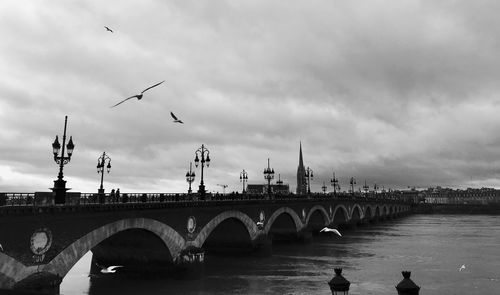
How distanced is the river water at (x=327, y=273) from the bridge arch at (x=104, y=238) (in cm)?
299

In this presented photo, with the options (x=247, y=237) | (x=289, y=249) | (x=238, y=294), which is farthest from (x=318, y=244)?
(x=238, y=294)

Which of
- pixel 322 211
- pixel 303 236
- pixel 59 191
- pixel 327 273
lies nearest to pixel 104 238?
pixel 59 191

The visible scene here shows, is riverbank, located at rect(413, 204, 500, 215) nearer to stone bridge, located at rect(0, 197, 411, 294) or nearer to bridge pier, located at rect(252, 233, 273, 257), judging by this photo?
stone bridge, located at rect(0, 197, 411, 294)

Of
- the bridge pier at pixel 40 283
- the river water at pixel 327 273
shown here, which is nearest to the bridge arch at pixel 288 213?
the river water at pixel 327 273

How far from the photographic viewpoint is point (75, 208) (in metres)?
21.1

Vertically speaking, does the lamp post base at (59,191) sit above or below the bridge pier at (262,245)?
above

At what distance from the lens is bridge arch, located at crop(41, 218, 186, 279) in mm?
20297

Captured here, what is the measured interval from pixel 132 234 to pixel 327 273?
649 inches

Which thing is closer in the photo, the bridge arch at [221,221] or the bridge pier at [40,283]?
the bridge pier at [40,283]

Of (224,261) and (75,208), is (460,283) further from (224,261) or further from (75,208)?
(75,208)

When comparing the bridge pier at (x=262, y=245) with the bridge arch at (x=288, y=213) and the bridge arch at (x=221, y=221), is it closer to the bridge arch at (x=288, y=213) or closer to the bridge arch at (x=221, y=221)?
the bridge arch at (x=221, y=221)

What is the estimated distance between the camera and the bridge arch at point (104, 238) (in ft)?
66.6

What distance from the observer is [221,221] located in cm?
3934

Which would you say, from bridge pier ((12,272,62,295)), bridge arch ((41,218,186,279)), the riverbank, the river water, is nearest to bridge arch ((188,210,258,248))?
bridge arch ((41,218,186,279))
